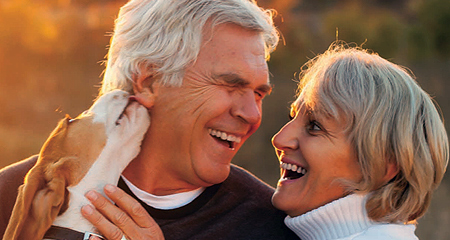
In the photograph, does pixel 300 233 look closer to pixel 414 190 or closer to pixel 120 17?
pixel 414 190

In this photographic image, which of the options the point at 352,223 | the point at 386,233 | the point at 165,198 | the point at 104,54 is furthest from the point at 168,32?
the point at 104,54

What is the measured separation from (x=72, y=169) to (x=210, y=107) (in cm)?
85

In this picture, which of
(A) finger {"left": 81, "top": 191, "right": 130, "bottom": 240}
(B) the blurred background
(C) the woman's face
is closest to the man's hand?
(A) finger {"left": 81, "top": 191, "right": 130, "bottom": 240}

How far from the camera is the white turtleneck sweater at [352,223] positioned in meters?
2.78

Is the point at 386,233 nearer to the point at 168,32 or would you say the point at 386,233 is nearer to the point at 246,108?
the point at 246,108

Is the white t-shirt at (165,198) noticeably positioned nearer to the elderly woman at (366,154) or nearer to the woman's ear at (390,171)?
the elderly woman at (366,154)

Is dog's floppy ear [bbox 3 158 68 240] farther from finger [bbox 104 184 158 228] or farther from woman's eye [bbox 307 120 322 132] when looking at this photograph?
woman's eye [bbox 307 120 322 132]

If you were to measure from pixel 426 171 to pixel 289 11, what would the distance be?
585 inches

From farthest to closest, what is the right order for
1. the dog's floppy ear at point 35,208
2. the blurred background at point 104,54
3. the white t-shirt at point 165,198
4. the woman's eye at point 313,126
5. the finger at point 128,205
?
the blurred background at point 104,54 < the white t-shirt at point 165,198 < the woman's eye at point 313,126 < the finger at point 128,205 < the dog's floppy ear at point 35,208

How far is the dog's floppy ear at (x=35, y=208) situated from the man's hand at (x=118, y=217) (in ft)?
0.50

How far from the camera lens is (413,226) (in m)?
2.95

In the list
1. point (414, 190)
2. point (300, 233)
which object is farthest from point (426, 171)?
point (300, 233)

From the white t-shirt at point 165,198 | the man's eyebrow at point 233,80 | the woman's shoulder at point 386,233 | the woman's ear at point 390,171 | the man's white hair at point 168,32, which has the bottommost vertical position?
the white t-shirt at point 165,198

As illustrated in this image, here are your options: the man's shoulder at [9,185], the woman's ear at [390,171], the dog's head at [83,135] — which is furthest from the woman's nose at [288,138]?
the man's shoulder at [9,185]
